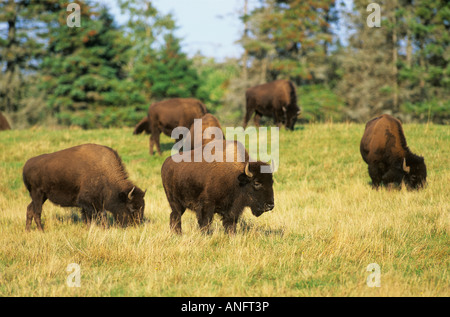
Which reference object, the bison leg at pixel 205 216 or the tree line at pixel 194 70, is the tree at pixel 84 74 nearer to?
the tree line at pixel 194 70

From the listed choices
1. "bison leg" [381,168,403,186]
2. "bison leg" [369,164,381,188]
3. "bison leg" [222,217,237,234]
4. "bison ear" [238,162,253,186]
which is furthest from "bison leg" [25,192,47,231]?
"bison leg" [381,168,403,186]

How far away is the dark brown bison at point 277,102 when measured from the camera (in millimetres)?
19359

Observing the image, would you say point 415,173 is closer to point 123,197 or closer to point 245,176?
point 245,176

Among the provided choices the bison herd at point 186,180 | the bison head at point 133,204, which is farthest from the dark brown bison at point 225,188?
the bison head at point 133,204

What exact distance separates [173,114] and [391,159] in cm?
755

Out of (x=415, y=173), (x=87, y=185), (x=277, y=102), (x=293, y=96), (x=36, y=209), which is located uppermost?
(x=293, y=96)

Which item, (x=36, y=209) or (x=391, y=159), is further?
(x=391, y=159)

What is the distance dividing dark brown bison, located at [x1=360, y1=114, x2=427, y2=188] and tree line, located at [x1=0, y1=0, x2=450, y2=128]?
74.6 feet

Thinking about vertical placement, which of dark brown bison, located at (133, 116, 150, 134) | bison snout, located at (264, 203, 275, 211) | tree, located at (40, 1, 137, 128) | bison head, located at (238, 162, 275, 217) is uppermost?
tree, located at (40, 1, 137, 128)

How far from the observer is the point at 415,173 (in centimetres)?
1180

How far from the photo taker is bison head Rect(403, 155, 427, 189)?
38.4 feet

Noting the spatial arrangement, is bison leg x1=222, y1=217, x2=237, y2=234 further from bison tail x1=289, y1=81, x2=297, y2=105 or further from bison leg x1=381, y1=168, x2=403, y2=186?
bison tail x1=289, y1=81, x2=297, y2=105

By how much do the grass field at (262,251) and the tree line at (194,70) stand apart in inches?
993

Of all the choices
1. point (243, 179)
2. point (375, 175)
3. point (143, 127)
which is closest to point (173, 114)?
point (143, 127)
